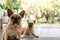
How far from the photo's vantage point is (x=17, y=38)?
2.34 m

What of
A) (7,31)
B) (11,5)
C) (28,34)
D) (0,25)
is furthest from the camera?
(11,5)

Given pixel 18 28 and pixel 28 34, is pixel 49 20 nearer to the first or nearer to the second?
pixel 28 34

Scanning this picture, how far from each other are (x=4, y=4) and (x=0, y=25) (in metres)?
0.66

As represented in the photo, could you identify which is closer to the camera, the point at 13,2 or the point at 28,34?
the point at 28,34

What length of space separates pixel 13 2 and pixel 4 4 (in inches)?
11.1

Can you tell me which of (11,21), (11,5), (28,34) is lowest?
(28,34)

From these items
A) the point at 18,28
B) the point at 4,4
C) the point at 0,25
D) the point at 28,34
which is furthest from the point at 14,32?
the point at 4,4

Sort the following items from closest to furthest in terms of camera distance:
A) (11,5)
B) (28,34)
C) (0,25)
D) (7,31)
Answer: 1. (7,31)
2. (28,34)
3. (0,25)
4. (11,5)

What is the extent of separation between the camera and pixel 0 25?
5.06 meters

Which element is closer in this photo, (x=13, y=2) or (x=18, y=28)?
(x=18, y=28)

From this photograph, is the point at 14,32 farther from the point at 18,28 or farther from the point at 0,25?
the point at 0,25

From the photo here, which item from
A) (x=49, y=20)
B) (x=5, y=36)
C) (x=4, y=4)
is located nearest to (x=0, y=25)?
(x=4, y=4)

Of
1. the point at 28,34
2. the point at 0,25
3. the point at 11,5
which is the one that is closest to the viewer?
the point at 28,34

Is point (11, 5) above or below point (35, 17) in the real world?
above
